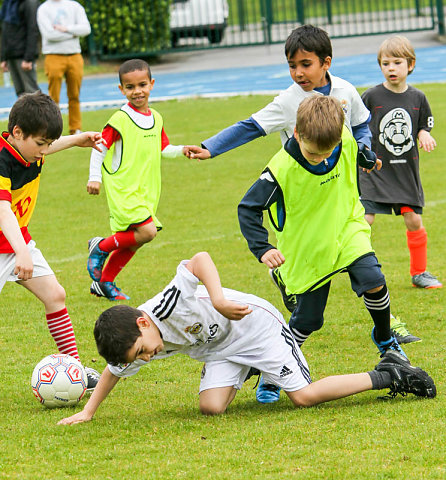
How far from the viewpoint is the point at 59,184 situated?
1227 centimetres

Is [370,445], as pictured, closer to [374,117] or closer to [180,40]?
[374,117]

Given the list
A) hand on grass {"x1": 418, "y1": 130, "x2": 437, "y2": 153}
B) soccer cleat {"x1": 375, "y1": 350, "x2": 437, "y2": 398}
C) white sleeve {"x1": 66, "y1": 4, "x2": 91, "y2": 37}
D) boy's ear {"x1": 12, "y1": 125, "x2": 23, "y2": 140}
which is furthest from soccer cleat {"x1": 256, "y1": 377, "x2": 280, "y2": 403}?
white sleeve {"x1": 66, "y1": 4, "x2": 91, "y2": 37}

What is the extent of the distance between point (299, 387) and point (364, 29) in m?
22.9

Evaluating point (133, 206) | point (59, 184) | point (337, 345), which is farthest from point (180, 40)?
point (337, 345)

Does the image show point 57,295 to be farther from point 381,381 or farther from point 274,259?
point 381,381

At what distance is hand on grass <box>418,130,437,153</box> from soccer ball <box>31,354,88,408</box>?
3.15m

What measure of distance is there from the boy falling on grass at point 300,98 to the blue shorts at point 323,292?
8.9 inches

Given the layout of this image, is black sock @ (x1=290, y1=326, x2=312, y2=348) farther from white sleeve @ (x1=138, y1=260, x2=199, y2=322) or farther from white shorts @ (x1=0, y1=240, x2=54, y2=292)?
white shorts @ (x1=0, y1=240, x2=54, y2=292)

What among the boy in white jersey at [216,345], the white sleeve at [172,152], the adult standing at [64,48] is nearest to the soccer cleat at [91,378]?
the boy in white jersey at [216,345]

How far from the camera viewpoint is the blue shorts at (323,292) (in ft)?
15.7

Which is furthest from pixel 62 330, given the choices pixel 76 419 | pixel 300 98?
pixel 300 98

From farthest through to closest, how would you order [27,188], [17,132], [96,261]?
[96,261] → [27,188] → [17,132]

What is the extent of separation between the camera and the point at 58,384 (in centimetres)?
482

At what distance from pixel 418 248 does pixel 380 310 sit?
2.29 meters
